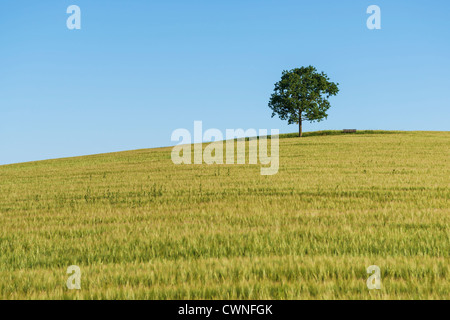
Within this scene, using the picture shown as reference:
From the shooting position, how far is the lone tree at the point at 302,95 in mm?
66938

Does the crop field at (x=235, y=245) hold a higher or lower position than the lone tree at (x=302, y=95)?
lower

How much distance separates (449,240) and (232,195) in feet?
25.0

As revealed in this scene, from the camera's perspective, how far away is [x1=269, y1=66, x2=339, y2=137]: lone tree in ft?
220

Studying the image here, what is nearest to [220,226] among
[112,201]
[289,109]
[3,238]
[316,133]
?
[3,238]

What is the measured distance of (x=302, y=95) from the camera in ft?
220
